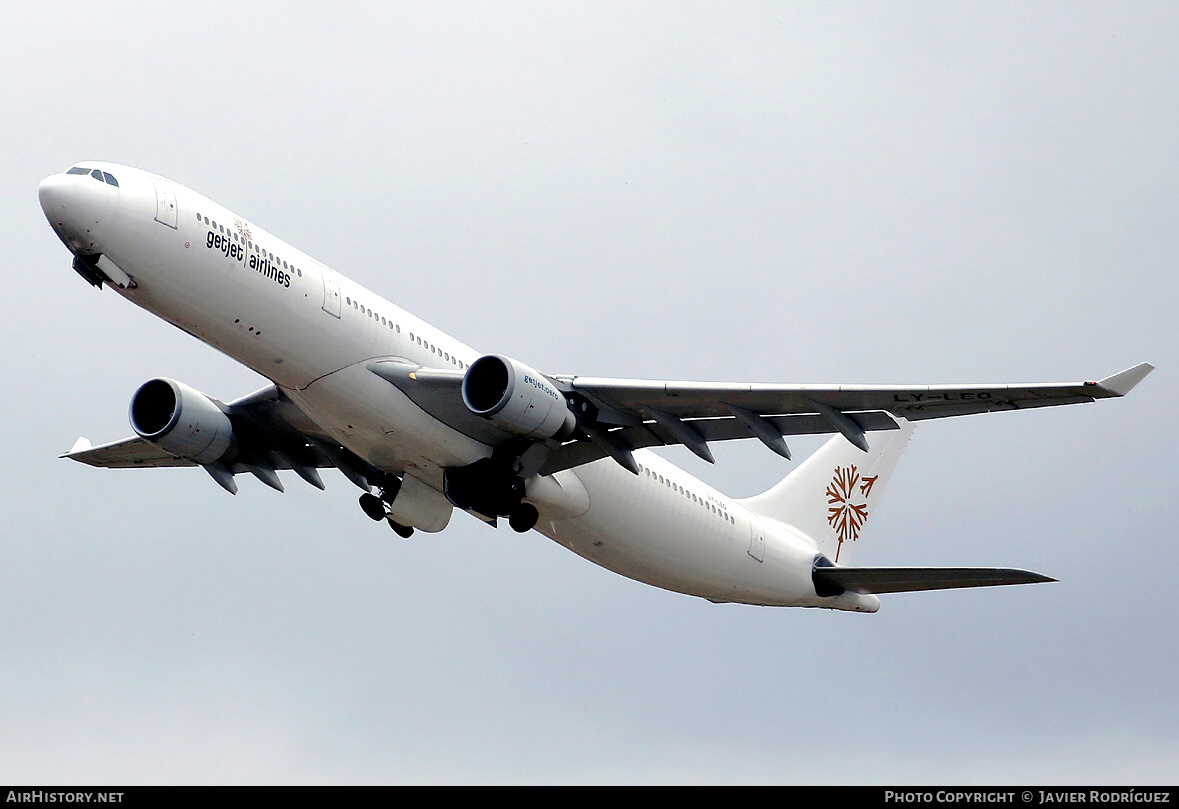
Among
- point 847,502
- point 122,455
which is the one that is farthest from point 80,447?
point 847,502

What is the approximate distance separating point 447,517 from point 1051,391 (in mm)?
13441

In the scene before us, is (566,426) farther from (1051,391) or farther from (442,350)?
(1051,391)

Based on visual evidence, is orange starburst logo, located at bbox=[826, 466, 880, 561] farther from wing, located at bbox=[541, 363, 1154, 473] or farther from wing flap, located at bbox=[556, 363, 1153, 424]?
wing flap, located at bbox=[556, 363, 1153, 424]

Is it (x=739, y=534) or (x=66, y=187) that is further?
(x=739, y=534)

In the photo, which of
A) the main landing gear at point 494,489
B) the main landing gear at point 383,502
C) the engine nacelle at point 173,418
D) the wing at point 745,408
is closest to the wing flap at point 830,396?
the wing at point 745,408

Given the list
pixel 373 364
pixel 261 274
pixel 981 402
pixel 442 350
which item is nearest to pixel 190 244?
pixel 261 274

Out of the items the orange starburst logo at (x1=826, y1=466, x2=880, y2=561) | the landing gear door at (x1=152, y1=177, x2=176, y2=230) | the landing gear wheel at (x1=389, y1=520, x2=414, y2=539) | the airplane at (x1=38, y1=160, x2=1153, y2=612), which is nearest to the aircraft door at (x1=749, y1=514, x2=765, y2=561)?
the airplane at (x1=38, y1=160, x2=1153, y2=612)

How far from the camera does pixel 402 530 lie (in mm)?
31609

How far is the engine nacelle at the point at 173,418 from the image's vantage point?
2941 cm

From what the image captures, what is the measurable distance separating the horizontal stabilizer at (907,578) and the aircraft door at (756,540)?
6.19ft

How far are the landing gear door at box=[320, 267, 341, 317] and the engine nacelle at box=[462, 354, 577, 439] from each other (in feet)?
8.75

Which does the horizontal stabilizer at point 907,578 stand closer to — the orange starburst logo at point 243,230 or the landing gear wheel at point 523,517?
the landing gear wheel at point 523,517

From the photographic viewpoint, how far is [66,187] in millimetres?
23266
